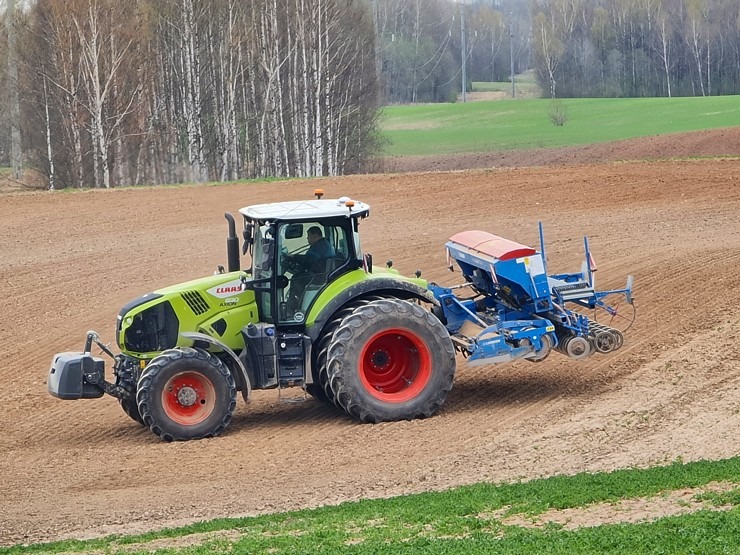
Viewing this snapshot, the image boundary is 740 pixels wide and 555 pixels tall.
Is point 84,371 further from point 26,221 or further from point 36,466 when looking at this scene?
point 26,221

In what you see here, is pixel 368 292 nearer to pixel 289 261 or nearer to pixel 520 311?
pixel 289 261

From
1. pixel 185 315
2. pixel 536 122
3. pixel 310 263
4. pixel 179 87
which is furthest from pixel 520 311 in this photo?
pixel 536 122

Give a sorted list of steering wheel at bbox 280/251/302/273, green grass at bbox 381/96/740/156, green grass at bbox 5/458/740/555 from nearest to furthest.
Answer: green grass at bbox 5/458/740/555 < steering wheel at bbox 280/251/302/273 < green grass at bbox 381/96/740/156

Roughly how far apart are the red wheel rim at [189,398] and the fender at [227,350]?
369 millimetres

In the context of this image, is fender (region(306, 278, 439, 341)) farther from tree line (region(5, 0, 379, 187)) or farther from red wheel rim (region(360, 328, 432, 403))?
tree line (region(5, 0, 379, 187))

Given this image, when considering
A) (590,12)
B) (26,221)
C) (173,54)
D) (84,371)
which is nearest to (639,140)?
(173,54)

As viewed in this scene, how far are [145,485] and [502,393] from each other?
4665 millimetres

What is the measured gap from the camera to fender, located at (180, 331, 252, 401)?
1183 cm

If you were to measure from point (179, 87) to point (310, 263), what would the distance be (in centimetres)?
3234

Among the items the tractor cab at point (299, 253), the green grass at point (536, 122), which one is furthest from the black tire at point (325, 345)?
the green grass at point (536, 122)

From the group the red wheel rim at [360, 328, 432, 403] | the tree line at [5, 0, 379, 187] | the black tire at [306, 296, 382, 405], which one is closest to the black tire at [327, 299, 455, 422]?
the red wheel rim at [360, 328, 432, 403]

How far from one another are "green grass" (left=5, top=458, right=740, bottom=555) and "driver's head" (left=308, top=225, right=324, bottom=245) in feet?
11.4

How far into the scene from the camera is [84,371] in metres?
11.8

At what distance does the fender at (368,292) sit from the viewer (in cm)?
1198
